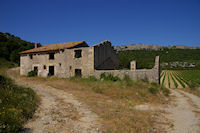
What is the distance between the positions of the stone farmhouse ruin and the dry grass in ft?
7.83

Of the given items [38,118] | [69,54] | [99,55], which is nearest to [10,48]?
[69,54]

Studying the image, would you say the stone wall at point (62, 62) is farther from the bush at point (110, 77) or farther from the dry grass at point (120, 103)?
the dry grass at point (120, 103)

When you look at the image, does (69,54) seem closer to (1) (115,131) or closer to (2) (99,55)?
(2) (99,55)

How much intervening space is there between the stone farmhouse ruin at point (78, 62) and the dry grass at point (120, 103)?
2388 millimetres

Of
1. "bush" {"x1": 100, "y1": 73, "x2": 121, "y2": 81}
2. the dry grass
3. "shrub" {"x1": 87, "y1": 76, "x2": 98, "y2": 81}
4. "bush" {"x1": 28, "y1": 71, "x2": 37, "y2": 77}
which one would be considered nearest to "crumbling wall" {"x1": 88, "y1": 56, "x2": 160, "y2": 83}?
"bush" {"x1": 100, "y1": 73, "x2": 121, "y2": 81}

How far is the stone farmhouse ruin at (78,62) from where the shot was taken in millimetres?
15065

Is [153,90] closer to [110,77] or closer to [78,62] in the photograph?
[110,77]

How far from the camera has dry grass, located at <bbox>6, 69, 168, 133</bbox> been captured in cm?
502

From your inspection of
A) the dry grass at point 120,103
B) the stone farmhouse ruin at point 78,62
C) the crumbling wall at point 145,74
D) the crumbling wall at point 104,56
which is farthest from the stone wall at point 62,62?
the dry grass at point 120,103

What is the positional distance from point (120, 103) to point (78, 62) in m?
10.5

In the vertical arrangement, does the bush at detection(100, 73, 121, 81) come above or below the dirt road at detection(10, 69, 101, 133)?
above

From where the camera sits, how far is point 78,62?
57.9ft

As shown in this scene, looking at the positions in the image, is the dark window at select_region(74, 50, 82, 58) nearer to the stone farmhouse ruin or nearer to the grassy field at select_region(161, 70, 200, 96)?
the stone farmhouse ruin

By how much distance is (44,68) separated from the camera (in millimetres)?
19875
